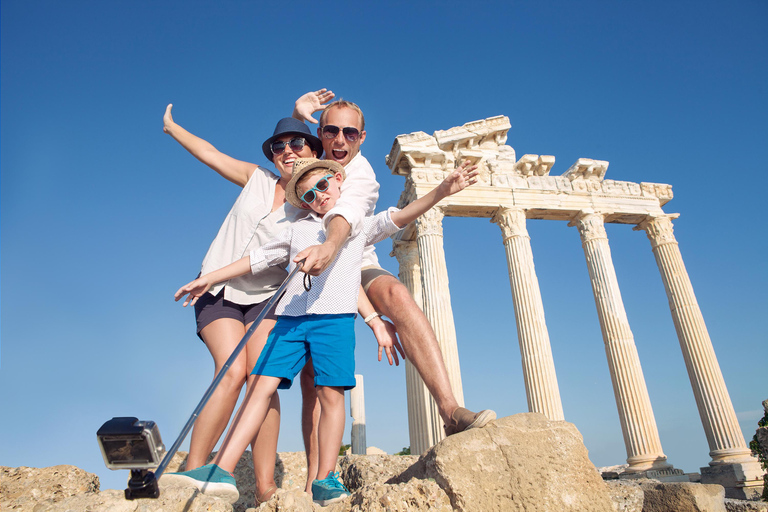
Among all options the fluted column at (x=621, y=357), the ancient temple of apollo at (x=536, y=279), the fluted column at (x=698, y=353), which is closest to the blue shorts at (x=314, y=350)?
the ancient temple of apollo at (x=536, y=279)

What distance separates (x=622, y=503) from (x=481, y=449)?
2.85ft

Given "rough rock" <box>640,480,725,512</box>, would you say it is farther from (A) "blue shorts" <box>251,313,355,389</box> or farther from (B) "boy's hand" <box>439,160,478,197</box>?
(B) "boy's hand" <box>439,160,478,197</box>

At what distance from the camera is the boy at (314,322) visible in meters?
2.88

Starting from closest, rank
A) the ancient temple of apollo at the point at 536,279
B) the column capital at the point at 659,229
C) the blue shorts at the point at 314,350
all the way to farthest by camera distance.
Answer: the blue shorts at the point at 314,350 < the ancient temple of apollo at the point at 536,279 < the column capital at the point at 659,229

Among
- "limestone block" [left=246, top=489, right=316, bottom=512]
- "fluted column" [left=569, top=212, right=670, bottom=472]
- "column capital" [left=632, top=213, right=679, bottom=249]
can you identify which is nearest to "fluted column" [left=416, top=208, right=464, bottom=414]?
"fluted column" [left=569, top=212, right=670, bottom=472]

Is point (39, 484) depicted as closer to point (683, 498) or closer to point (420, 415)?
point (683, 498)

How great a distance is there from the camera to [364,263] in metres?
4.21

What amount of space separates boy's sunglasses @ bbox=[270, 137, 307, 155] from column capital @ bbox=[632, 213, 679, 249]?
1632 cm

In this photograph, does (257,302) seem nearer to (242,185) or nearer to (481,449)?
(242,185)

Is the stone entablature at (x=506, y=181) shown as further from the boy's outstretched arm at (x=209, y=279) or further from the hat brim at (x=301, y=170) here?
the boy's outstretched arm at (x=209, y=279)

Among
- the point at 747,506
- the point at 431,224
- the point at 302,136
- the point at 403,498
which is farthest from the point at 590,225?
the point at 403,498

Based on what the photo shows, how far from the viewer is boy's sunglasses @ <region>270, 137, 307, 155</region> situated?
4094 mm

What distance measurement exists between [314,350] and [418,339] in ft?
2.41

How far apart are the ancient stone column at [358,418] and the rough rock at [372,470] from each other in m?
10.6
